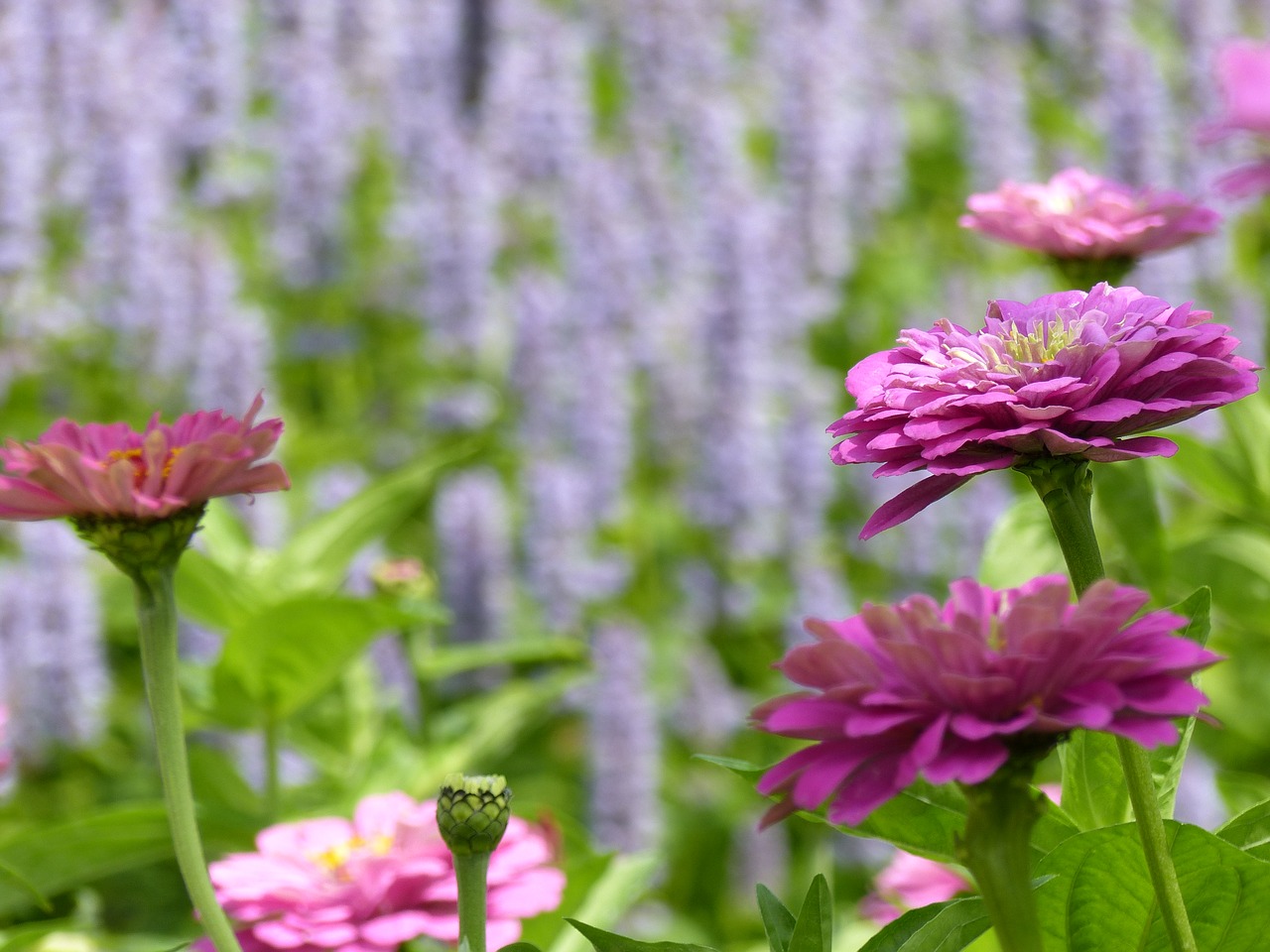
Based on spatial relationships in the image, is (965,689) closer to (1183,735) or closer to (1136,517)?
(1183,735)

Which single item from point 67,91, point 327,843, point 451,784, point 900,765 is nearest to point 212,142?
point 67,91

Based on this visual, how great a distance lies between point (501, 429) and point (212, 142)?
46cm

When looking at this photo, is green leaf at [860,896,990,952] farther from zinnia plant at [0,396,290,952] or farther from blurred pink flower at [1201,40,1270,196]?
blurred pink flower at [1201,40,1270,196]

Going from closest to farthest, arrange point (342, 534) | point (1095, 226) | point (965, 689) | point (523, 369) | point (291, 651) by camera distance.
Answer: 1. point (965, 689)
2. point (1095, 226)
3. point (291, 651)
4. point (342, 534)
5. point (523, 369)

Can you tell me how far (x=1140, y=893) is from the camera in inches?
13.7

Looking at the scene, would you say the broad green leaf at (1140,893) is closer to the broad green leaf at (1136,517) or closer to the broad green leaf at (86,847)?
the broad green leaf at (1136,517)

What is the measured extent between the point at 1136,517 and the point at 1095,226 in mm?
139

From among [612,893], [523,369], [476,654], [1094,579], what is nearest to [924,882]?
[612,893]

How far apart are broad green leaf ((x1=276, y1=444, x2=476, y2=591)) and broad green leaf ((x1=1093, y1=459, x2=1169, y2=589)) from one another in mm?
305

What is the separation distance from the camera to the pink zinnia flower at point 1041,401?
1.02 feet

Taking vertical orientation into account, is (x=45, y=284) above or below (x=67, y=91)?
below

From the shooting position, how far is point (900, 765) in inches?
10.3

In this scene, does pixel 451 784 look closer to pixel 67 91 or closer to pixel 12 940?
pixel 12 940

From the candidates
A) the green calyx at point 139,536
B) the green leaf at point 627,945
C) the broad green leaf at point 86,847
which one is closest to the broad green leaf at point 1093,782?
the green leaf at point 627,945
